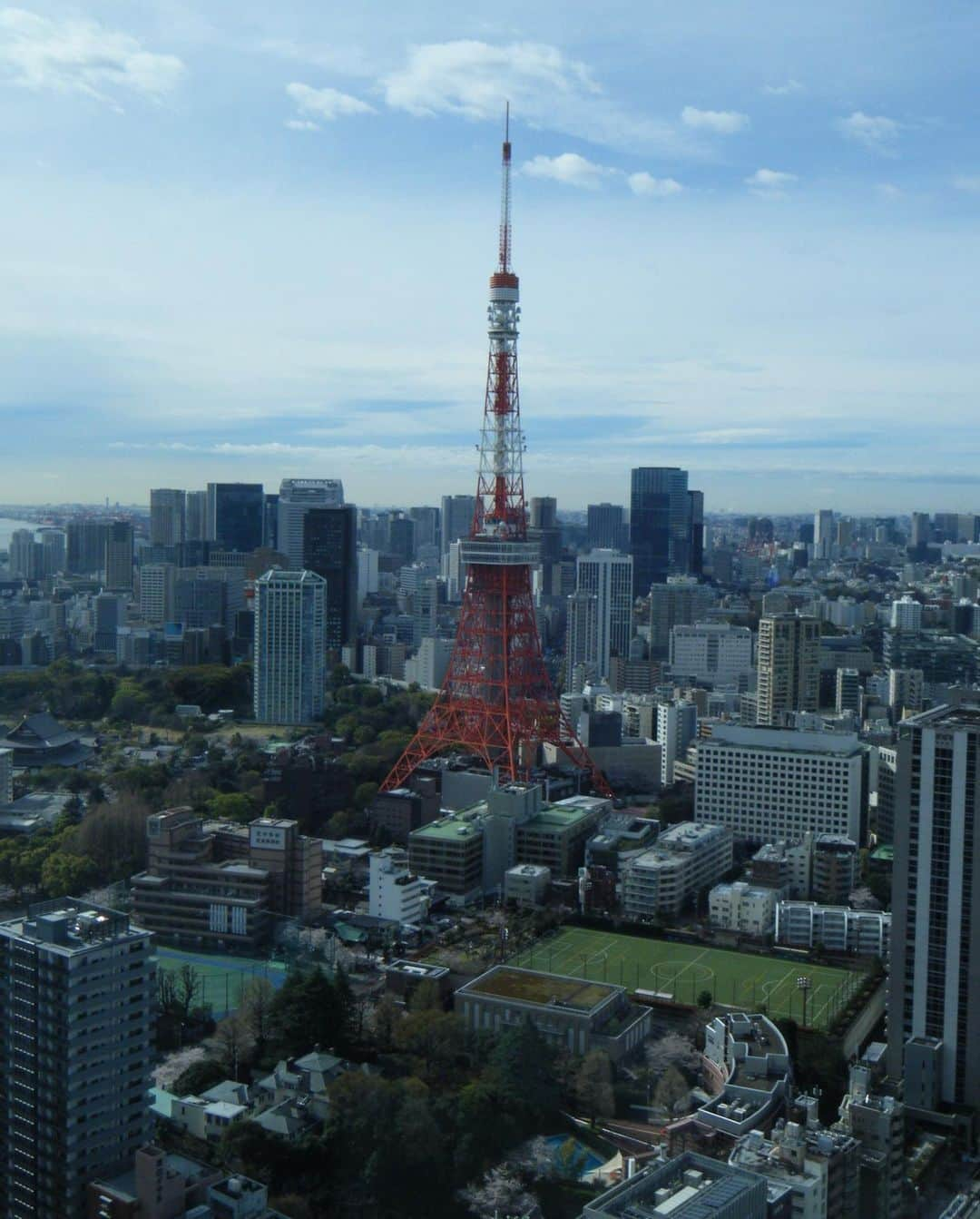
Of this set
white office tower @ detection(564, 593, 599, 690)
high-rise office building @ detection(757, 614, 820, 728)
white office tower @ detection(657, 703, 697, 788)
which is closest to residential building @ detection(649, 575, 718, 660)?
white office tower @ detection(564, 593, 599, 690)

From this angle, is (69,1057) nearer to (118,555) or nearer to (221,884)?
(221,884)

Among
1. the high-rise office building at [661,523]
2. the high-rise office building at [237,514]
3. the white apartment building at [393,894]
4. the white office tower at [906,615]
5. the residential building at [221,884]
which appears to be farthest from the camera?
the high-rise office building at [661,523]

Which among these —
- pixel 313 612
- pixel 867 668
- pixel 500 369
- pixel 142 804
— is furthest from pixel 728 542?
pixel 142 804

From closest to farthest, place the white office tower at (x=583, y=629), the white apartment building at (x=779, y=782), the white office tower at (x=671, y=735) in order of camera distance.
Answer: the white apartment building at (x=779, y=782)
the white office tower at (x=671, y=735)
the white office tower at (x=583, y=629)

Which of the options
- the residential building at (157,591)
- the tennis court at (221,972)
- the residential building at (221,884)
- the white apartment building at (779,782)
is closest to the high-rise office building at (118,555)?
the residential building at (157,591)

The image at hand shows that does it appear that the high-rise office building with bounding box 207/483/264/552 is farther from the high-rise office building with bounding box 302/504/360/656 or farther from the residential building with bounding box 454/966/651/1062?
the residential building with bounding box 454/966/651/1062

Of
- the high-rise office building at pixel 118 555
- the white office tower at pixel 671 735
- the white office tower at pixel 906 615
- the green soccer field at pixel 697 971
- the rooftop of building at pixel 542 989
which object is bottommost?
the green soccer field at pixel 697 971

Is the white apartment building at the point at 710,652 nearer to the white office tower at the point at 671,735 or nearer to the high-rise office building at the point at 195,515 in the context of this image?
the white office tower at the point at 671,735

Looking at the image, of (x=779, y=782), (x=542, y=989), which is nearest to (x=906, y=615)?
(x=779, y=782)
